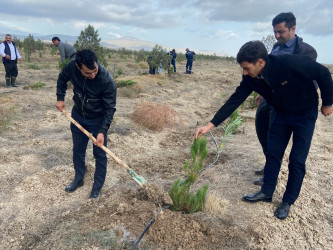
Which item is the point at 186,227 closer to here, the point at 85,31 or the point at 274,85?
the point at 274,85

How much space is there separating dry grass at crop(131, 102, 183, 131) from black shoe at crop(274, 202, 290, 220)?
3556mm

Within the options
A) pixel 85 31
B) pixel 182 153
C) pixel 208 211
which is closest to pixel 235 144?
pixel 182 153

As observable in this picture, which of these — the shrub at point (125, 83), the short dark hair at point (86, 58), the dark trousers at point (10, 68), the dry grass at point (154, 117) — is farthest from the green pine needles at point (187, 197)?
the dark trousers at point (10, 68)

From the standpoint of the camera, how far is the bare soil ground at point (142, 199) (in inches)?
94.9

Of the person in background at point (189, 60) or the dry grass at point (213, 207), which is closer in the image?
the dry grass at point (213, 207)

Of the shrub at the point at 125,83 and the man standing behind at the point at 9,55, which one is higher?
the man standing behind at the point at 9,55

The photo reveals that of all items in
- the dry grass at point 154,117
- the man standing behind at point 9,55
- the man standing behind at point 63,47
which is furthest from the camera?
the man standing behind at point 9,55

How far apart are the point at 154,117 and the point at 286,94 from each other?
3764 mm

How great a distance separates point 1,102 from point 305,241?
22.5 feet

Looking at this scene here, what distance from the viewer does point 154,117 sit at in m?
5.98

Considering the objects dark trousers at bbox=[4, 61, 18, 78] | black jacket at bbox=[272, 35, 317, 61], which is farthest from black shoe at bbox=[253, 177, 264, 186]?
dark trousers at bbox=[4, 61, 18, 78]

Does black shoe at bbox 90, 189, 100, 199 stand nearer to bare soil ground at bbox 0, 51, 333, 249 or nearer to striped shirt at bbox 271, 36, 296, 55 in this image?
bare soil ground at bbox 0, 51, 333, 249

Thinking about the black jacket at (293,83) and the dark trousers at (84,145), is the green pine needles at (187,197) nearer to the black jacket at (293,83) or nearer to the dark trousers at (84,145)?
the black jacket at (293,83)

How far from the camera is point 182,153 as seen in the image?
15.9 feet
